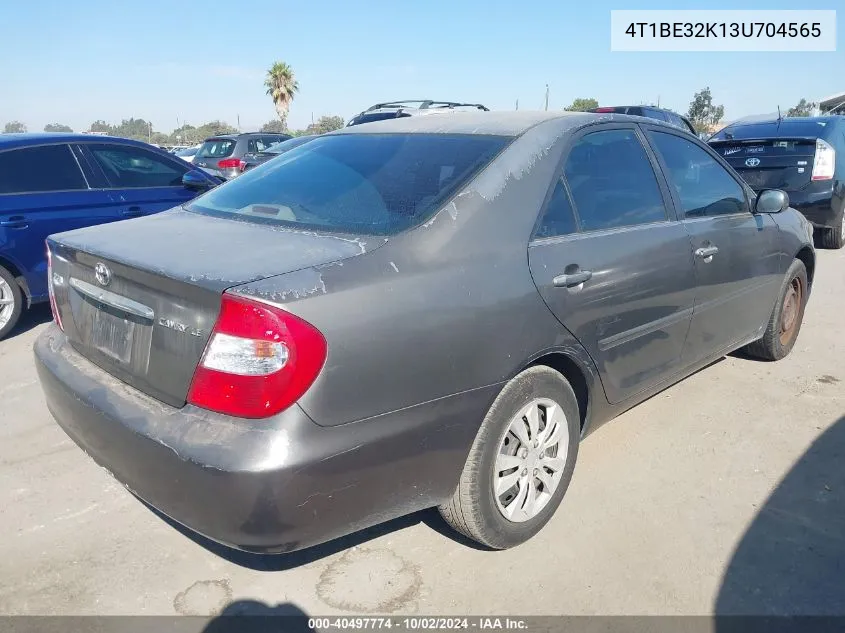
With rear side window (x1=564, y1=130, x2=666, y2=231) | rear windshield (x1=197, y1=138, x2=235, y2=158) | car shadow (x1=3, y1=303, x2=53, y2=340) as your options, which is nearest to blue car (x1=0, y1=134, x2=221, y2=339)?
car shadow (x1=3, y1=303, x2=53, y2=340)

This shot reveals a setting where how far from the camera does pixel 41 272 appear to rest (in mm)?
5109

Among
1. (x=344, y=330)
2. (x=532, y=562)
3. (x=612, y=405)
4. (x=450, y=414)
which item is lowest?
(x=532, y=562)

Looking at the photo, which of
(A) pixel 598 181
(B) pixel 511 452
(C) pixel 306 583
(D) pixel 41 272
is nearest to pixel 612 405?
(B) pixel 511 452

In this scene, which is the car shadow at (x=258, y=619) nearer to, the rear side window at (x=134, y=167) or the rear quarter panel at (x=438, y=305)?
the rear quarter panel at (x=438, y=305)

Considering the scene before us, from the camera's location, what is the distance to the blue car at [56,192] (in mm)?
4996

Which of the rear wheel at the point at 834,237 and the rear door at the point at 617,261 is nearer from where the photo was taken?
the rear door at the point at 617,261

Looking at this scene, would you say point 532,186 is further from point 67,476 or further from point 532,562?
point 67,476

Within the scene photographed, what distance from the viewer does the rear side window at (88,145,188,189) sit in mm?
5559

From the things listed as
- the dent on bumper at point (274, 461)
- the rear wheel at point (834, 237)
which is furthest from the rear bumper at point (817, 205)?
the dent on bumper at point (274, 461)

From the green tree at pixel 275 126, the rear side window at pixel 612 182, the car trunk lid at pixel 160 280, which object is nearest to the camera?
the car trunk lid at pixel 160 280

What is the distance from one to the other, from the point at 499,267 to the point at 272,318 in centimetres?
85

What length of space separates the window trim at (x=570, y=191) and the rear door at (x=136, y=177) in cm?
386

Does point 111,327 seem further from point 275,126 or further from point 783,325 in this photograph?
point 275,126

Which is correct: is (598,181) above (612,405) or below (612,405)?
above
